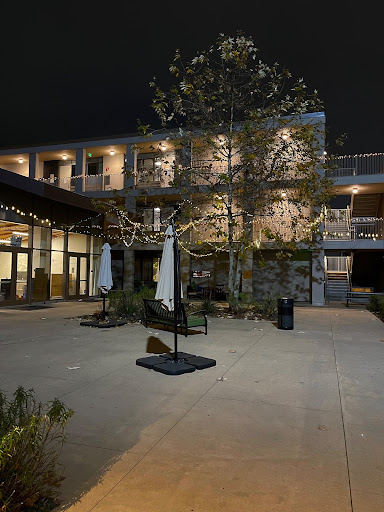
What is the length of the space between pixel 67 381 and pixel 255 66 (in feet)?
43.3

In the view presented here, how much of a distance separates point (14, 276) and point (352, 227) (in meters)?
18.6

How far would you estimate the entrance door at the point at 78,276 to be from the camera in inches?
826

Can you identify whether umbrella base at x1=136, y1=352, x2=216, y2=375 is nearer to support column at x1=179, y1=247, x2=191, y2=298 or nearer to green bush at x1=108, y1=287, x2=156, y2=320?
green bush at x1=108, y1=287, x2=156, y2=320

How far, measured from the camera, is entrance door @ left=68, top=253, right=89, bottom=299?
20969 millimetres

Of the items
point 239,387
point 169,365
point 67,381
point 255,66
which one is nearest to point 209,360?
point 169,365

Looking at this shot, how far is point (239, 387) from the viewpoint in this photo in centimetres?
553

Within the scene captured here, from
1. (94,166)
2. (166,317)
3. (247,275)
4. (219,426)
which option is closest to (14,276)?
(166,317)

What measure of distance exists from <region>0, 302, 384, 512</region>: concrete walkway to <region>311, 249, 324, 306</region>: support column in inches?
508

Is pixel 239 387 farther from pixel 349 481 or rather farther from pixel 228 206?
pixel 228 206

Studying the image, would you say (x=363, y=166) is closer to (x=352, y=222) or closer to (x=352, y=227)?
(x=352, y=222)

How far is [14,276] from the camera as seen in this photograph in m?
17.1

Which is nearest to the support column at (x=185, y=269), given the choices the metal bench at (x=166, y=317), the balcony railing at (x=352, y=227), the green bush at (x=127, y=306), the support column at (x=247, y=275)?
the support column at (x=247, y=275)

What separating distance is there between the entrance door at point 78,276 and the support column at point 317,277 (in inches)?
486

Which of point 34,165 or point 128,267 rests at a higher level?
point 34,165
